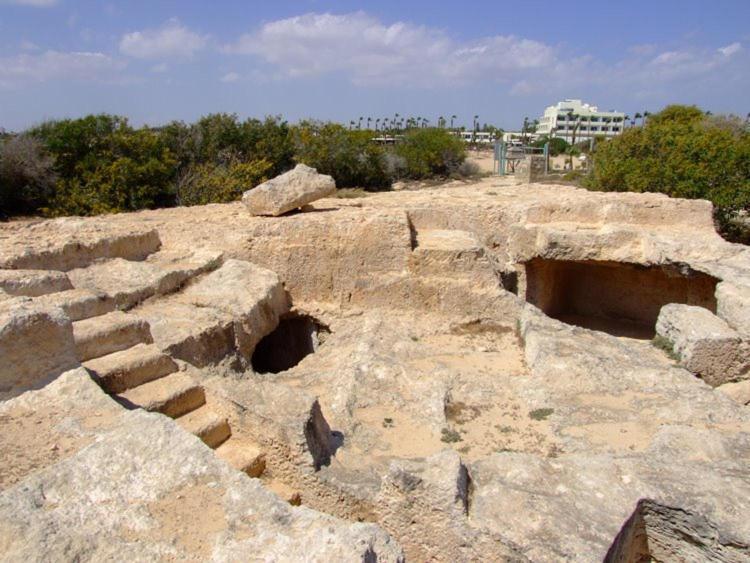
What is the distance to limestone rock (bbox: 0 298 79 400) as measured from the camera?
409 centimetres

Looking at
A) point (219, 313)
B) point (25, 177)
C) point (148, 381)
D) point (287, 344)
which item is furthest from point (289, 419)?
point (25, 177)

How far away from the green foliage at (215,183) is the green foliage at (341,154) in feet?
8.72

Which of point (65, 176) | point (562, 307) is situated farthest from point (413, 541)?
point (65, 176)

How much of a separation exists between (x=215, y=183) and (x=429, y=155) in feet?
39.3

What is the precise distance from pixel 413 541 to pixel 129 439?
6.45 feet

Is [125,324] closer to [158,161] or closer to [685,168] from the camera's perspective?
[158,161]

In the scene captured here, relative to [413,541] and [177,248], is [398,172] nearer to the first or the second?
[177,248]

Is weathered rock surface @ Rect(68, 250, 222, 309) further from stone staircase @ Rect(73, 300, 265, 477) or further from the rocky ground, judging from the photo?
stone staircase @ Rect(73, 300, 265, 477)

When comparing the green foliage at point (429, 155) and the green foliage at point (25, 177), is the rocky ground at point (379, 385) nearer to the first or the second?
the green foliage at point (25, 177)

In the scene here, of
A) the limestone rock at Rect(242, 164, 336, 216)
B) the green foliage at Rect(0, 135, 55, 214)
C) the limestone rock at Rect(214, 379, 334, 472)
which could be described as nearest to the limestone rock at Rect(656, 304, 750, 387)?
the limestone rock at Rect(214, 379, 334, 472)

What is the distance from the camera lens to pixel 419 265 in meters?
8.70

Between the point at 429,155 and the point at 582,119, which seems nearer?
the point at 429,155

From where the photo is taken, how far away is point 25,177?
16.8 metres

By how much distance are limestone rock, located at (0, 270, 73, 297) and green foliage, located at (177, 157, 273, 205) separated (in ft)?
32.2
